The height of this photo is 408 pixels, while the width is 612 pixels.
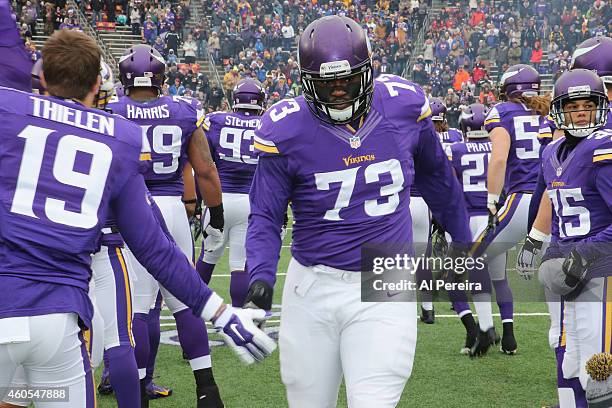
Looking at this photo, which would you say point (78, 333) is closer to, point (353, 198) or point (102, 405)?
Answer: point (353, 198)

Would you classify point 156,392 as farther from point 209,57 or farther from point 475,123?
point 209,57

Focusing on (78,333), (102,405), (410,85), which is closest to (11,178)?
(78,333)

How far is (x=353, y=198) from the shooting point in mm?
3148

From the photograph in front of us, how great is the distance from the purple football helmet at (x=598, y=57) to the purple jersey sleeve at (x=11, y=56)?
311 centimetres

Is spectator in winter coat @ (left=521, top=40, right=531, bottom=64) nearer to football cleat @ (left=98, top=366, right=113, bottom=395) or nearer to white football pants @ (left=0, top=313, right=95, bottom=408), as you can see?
football cleat @ (left=98, top=366, right=113, bottom=395)

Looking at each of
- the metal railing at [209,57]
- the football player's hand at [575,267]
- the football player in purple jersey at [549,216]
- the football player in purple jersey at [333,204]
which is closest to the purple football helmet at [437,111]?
the football player in purple jersey at [549,216]

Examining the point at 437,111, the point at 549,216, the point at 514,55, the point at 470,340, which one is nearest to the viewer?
the point at 549,216

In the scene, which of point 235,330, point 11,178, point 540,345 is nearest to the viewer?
point 11,178

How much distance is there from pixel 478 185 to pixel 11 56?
4872mm

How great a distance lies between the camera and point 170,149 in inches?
199

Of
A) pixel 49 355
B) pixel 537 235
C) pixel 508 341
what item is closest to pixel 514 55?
pixel 508 341

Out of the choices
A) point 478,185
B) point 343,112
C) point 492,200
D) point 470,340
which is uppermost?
point 343,112

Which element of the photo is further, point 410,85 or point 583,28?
point 583,28

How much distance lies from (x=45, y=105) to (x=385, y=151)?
1.28 m
